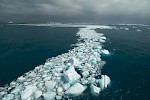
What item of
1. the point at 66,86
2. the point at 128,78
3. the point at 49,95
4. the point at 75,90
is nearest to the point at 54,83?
the point at 66,86

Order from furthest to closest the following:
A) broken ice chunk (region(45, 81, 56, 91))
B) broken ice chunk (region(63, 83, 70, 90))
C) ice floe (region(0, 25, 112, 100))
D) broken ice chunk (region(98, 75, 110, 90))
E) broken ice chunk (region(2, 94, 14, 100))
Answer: broken ice chunk (region(98, 75, 110, 90))
broken ice chunk (region(63, 83, 70, 90))
broken ice chunk (region(45, 81, 56, 91))
ice floe (region(0, 25, 112, 100))
broken ice chunk (region(2, 94, 14, 100))

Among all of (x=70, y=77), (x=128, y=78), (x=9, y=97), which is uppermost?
(x=70, y=77)

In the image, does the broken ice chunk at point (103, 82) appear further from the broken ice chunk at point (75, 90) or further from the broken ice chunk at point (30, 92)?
the broken ice chunk at point (30, 92)

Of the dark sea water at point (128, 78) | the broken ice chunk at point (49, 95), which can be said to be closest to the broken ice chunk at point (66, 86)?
the broken ice chunk at point (49, 95)

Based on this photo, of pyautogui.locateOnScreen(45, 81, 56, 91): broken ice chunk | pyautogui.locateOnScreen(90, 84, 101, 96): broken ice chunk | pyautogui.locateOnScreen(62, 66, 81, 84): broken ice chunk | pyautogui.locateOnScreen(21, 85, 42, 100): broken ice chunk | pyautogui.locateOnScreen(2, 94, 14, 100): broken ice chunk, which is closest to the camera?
pyautogui.locateOnScreen(2, 94, 14, 100): broken ice chunk

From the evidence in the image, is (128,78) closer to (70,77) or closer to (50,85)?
(70,77)

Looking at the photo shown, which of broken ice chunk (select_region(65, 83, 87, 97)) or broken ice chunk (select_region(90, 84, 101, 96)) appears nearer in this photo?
broken ice chunk (select_region(65, 83, 87, 97))

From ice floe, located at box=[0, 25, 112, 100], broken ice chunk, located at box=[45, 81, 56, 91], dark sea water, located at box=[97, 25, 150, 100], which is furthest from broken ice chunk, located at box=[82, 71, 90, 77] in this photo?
broken ice chunk, located at box=[45, 81, 56, 91]

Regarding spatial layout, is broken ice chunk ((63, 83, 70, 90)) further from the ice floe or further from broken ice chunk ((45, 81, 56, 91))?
broken ice chunk ((45, 81, 56, 91))
